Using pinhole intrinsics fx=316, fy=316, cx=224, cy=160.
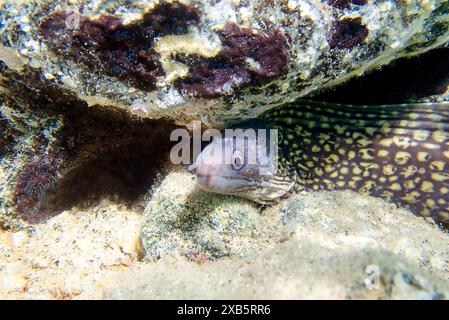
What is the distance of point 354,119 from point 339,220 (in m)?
1.12

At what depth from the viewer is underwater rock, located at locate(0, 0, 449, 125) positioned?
6.47 ft

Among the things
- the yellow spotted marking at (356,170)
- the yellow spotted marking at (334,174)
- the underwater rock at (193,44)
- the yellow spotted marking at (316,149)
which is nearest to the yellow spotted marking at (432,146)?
the yellow spotted marking at (356,170)

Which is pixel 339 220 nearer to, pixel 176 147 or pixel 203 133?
pixel 203 133

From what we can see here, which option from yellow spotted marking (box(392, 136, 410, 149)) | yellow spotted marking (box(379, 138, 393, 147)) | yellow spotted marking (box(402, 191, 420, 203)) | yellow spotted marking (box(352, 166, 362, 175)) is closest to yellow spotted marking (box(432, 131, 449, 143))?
yellow spotted marking (box(392, 136, 410, 149))

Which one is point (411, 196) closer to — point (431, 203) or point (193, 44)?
point (431, 203)

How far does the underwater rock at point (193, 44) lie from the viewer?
1.97 metres

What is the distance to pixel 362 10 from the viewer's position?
85.4 inches

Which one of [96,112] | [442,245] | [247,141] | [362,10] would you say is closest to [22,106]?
[96,112]

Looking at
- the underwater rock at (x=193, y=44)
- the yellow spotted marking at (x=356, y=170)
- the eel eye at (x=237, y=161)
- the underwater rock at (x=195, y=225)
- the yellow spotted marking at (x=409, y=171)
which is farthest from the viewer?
the yellow spotted marking at (x=356, y=170)

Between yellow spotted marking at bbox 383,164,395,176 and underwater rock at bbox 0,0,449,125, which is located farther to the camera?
yellow spotted marking at bbox 383,164,395,176

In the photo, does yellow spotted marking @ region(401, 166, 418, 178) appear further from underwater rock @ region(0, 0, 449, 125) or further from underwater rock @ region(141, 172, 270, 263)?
underwater rock @ region(141, 172, 270, 263)

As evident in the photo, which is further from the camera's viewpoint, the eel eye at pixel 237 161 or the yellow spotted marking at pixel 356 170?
the yellow spotted marking at pixel 356 170

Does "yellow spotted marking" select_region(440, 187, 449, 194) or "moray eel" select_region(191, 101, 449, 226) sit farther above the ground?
"moray eel" select_region(191, 101, 449, 226)

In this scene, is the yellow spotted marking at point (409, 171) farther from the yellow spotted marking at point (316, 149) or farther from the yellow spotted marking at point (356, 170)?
the yellow spotted marking at point (316, 149)
